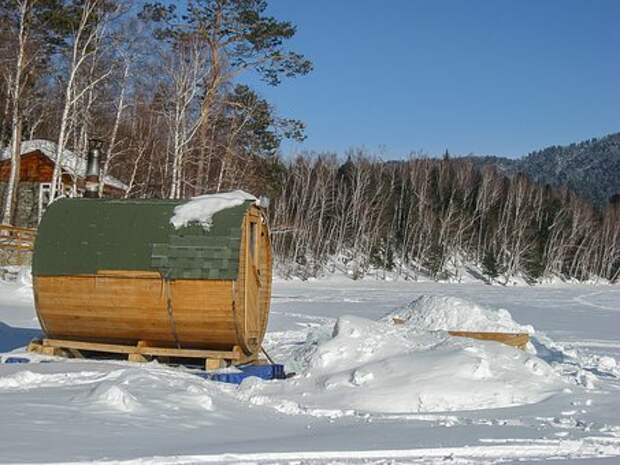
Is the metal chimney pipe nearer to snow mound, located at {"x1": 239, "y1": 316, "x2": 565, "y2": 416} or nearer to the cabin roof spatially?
the cabin roof

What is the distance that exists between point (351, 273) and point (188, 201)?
169 ft

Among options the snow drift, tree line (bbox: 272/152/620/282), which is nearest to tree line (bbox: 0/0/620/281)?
tree line (bbox: 272/152/620/282)

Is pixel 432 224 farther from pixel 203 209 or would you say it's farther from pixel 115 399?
pixel 115 399

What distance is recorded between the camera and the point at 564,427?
7238 millimetres

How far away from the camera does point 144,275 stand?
416 inches

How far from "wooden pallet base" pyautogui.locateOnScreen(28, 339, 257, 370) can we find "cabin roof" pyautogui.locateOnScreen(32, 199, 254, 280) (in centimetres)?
115

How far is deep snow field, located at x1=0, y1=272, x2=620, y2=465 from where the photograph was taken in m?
5.93

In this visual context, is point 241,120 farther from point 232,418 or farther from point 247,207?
point 232,418

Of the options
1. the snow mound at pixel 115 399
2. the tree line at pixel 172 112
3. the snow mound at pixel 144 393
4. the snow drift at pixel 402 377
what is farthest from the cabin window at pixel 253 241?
the tree line at pixel 172 112

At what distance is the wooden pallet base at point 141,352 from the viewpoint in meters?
10.8

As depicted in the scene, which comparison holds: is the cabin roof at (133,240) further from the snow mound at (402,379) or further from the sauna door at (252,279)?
the snow mound at (402,379)

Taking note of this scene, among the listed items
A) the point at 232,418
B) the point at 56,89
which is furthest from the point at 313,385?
the point at 56,89

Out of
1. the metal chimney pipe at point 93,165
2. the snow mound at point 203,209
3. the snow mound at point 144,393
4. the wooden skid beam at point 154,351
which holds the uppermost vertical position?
the metal chimney pipe at point 93,165

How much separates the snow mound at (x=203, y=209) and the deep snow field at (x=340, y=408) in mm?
2161
